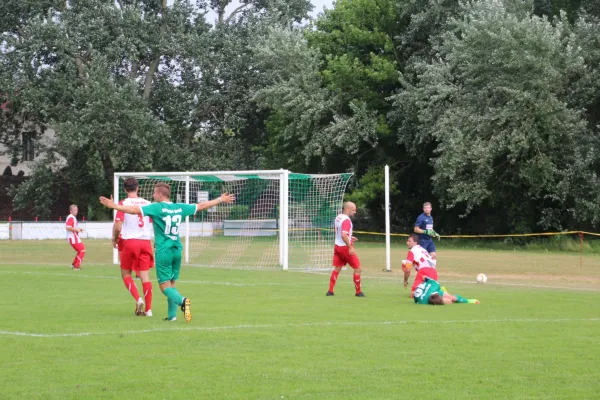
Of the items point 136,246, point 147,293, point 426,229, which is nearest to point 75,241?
point 426,229

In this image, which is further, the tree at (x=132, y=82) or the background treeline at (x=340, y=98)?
the tree at (x=132, y=82)

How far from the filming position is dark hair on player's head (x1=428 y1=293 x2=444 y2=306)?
15523mm

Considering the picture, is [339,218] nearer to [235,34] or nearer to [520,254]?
[520,254]

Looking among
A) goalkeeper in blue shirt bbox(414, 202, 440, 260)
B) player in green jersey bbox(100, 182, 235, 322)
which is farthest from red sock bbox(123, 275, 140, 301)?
goalkeeper in blue shirt bbox(414, 202, 440, 260)

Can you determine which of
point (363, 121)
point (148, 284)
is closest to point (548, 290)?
point (148, 284)

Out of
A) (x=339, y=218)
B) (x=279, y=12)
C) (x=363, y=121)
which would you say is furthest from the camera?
(x=279, y=12)

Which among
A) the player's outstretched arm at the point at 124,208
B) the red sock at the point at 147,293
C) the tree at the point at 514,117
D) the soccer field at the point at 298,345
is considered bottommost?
the soccer field at the point at 298,345

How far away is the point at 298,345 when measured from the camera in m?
10.3

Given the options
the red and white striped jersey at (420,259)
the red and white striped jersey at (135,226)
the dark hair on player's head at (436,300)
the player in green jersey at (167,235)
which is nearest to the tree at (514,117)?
the red and white striped jersey at (420,259)

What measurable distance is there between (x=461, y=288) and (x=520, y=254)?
17.8m

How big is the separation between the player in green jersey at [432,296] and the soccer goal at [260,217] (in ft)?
34.4

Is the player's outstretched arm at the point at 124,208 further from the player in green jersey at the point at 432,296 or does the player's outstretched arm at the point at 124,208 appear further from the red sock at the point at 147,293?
the player in green jersey at the point at 432,296

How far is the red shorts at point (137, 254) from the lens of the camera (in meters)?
13.6

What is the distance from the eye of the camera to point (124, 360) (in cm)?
914
